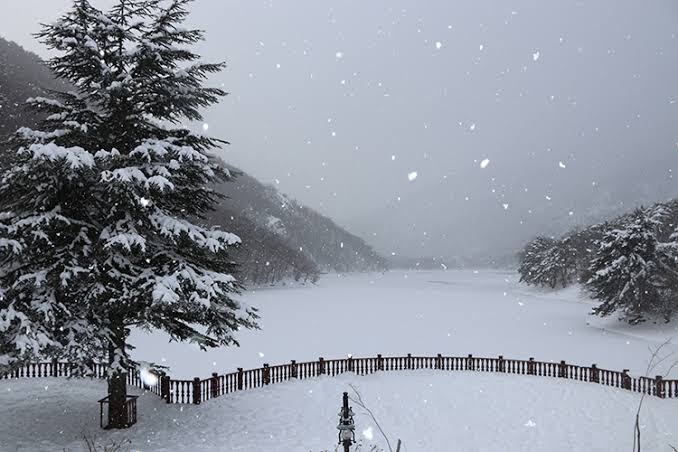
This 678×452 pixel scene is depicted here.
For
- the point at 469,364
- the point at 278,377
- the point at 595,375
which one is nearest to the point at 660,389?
the point at 595,375

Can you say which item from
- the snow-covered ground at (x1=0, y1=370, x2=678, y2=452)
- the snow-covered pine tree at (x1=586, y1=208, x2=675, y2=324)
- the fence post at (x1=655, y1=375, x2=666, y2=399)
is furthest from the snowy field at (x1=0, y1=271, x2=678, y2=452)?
the snow-covered pine tree at (x1=586, y1=208, x2=675, y2=324)

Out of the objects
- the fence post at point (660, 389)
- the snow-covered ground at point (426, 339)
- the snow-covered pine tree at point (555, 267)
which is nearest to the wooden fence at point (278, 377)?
the fence post at point (660, 389)

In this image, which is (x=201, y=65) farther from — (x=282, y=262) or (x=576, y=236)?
(x=282, y=262)

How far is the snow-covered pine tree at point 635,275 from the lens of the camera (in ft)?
118

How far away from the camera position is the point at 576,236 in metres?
84.0

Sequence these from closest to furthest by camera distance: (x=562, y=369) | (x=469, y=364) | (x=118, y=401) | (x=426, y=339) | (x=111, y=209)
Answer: (x=111, y=209) < (x=118, y=401) < (x=562, y=369) < (x=469, y=364) < (x=426, y=339)

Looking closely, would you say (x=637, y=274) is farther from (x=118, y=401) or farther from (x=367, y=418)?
(x=118, y=401)

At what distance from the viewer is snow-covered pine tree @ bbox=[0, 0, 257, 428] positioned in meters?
11.2

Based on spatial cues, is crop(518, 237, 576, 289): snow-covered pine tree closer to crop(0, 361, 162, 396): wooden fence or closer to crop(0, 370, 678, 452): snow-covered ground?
crop(0, 370, 678, 452): snow-covered ground

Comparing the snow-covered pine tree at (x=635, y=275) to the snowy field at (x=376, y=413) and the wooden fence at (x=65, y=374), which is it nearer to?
the snowy field at (x=376, y=413)

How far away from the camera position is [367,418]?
14.9m

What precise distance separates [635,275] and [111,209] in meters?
37.2

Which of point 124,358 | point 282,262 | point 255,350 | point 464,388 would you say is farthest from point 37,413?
point 282,262

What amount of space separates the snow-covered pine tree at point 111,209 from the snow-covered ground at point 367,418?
1800 mm
